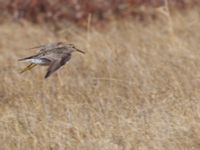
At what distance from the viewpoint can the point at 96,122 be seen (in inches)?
192

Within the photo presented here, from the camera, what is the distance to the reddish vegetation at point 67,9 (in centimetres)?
948

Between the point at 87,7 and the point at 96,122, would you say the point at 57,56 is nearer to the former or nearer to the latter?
the point at 96,122

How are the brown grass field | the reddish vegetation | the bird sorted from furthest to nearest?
the reddish vegetation, the bird, the brown grass field

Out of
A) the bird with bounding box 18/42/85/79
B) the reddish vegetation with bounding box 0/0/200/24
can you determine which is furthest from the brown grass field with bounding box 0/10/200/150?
the reddish vegetation with bounding box 0/0/200/24

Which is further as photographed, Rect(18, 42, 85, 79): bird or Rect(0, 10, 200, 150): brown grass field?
Rect(18, 42, 85, 79): bird

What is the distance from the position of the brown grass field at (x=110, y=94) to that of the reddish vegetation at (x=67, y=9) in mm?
1113

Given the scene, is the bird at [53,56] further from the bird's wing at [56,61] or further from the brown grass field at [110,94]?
the brown grass field at [110,94]

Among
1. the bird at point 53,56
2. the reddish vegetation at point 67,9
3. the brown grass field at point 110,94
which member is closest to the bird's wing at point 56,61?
the bird at point 53,56

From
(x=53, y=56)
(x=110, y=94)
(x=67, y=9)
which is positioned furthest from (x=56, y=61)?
(x=67, y=9)

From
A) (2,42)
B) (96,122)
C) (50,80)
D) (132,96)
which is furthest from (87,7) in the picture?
(96,122)

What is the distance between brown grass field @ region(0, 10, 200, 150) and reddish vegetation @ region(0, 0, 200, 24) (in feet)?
3.65

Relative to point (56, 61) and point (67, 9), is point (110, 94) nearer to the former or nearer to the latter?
point (56, 61)

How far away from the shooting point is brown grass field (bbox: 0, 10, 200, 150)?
4.58 m

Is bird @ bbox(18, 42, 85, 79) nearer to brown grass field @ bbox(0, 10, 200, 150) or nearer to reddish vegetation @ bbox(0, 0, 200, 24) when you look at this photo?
brown grass field @ bbox(0, 10, 200, 150)
